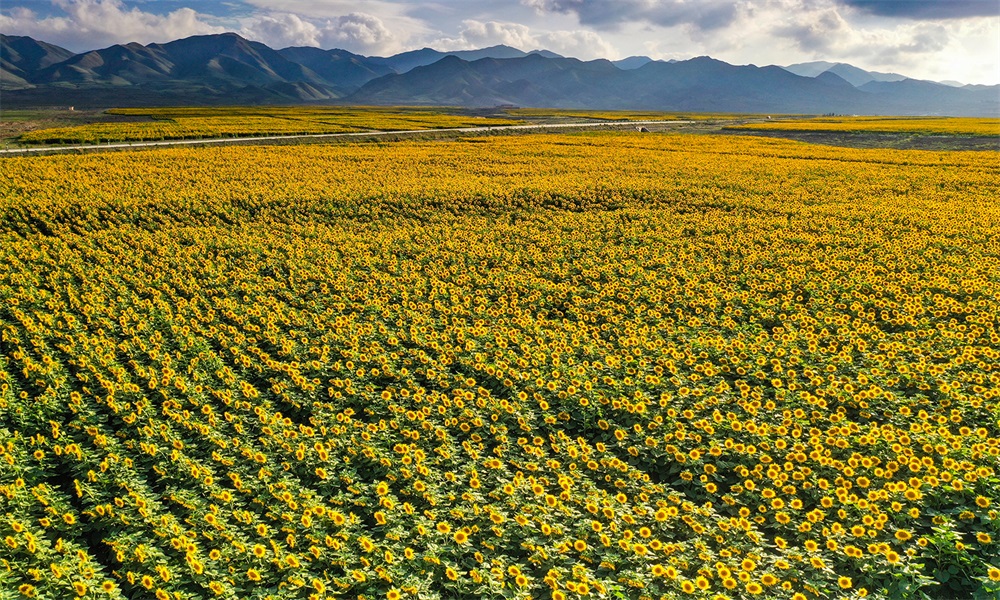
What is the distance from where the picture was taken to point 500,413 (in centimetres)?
860

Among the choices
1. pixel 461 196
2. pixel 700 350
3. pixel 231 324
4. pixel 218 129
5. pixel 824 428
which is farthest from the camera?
pixel 218 129

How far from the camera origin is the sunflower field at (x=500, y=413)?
572 centimetres

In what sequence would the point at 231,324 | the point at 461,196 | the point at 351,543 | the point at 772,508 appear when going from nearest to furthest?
the point at 351,543
the point at 772,508
the point at 231,324
the point at 461,196

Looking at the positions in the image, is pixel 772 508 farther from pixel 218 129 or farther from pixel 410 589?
pixel 218 129

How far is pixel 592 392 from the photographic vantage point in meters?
9.11

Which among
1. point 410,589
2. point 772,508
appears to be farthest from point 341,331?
point 772,508

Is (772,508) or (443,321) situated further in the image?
(443,321)

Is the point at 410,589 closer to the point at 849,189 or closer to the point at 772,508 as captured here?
the point at 772,508

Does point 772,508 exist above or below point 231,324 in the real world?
below

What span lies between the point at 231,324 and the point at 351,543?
7478 millimetres

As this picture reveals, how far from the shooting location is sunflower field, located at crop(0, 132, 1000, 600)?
225 inches

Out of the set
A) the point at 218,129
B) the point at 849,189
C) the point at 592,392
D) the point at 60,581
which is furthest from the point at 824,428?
the point at 218,129

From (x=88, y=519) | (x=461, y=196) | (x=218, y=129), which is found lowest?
(x=88, y=519)

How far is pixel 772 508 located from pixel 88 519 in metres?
8.26
